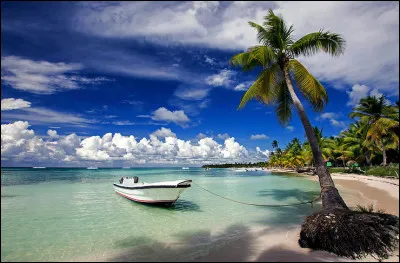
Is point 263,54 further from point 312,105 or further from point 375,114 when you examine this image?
point 375,114

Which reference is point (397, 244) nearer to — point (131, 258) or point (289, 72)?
point (131, 258)

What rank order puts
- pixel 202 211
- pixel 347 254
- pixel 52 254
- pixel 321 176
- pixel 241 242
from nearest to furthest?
pixel 347 254, pixel 52 254, pixel 241 242, pixel 321 176, pixel 202 211

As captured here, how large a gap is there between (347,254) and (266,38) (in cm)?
892

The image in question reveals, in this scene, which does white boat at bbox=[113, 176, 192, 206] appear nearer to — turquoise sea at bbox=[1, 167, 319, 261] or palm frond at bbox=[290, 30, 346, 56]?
turquoise sea at bbox=[1, 167, 319, 261]

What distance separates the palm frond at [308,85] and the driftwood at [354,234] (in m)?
5.31

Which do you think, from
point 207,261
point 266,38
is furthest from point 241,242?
point 266,38

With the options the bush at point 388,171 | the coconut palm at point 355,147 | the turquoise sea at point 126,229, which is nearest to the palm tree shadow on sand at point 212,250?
the turquoise sea at point 126,229

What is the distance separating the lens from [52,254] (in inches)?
267

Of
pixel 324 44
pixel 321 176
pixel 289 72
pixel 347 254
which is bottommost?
pixel 347 254

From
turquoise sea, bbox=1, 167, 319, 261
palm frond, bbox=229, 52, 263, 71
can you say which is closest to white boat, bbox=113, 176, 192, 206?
turquoise sea, bbox=1, 167, 319, 261

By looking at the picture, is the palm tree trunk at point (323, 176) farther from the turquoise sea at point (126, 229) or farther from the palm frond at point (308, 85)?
the turquoise sea at point (126, 229)

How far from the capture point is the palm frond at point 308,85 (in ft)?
33.1

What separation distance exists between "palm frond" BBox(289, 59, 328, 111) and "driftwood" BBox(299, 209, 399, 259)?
17.4 feet

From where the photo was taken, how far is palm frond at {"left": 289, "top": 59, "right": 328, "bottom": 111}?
10094mm
